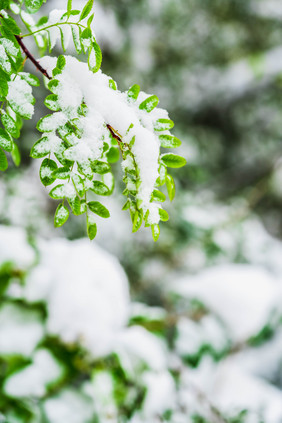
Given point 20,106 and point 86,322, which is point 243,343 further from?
point 20,106

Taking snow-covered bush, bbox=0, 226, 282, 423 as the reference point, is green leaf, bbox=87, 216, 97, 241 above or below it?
above

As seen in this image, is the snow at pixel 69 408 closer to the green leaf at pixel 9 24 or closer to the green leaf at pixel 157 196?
the green leaf at pixel 157 196

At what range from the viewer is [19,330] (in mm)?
1103

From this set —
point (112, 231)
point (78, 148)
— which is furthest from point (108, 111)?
point (112, 231)

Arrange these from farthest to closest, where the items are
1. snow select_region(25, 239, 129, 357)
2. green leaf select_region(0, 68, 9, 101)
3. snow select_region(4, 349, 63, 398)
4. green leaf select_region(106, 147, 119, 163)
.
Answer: snow select_region(25, 239, 129, 357), snow select_region(4, 349, 63, 398), green leaf select_region(106, 147, 119, 163), green leaf select_region(0, 68, 9, 101)

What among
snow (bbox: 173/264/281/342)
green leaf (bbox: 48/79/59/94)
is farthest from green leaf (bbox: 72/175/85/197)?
snow (bbox: 173/264/281/342)

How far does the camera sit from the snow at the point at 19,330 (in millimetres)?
1071

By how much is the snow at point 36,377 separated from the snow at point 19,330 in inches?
1.7

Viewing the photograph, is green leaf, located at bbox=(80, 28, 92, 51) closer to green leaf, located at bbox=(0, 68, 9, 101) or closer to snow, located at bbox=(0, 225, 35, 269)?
green leaf, located at bbox=(0, 68, 9, 101)

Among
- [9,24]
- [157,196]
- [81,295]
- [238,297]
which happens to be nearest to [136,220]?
[157,196]

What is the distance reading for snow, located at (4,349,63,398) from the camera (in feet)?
3.32

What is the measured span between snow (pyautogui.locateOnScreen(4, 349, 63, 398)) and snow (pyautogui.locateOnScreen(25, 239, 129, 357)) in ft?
0.26

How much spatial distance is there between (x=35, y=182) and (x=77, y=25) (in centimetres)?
186

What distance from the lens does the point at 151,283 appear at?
2.12 meters
